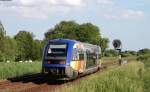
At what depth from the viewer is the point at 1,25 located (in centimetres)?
6806

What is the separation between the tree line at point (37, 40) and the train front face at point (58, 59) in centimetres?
8695

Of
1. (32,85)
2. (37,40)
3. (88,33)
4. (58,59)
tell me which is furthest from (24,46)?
(32,85)

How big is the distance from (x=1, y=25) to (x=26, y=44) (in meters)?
80.1

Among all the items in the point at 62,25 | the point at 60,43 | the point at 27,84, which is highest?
the point at 62,25

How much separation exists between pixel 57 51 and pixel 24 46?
380 feet

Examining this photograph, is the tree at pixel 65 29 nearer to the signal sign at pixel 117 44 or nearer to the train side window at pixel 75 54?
the signal sign at pixel 117 44

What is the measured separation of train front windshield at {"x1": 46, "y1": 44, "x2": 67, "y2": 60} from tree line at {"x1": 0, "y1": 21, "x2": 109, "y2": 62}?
285 ft

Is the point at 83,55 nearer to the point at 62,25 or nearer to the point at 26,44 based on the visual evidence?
the point at 26,44

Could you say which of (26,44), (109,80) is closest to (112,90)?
(109,80)

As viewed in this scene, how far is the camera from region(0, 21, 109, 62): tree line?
136000 millimetres

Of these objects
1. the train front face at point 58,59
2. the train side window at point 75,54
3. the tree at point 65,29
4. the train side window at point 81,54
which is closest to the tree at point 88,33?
the tree at point 65,29

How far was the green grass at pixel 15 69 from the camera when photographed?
1574 inches

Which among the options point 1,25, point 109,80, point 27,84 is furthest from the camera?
point 1,25

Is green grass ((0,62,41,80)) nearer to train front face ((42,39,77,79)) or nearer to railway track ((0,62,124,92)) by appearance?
railway track ((0,62,124,92))
